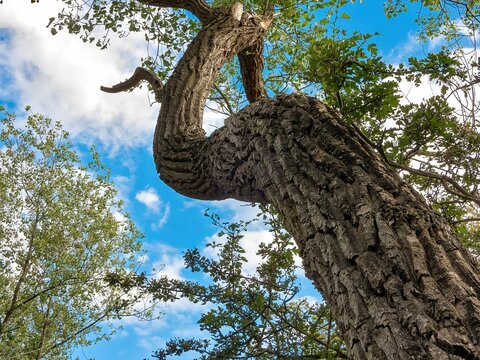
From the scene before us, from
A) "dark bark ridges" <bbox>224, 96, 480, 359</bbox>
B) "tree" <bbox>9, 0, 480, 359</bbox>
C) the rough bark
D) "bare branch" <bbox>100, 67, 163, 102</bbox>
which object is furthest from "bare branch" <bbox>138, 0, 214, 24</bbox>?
"dark bark ridges" <bbox>224, 96, 480, 359</bbox>

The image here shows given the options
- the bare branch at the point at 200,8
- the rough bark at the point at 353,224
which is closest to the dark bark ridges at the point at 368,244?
the rough bark at the point at 353,224

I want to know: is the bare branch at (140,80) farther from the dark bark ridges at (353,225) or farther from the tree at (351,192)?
the dark bark ridges at (353,225)

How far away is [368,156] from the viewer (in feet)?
8.24

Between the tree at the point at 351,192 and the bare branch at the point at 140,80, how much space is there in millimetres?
787

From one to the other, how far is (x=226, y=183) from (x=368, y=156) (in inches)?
46.8

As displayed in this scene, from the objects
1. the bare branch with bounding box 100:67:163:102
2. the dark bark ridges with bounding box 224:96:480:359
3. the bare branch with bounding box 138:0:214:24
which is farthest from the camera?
the bare branch with bounding box 138:0:214:24

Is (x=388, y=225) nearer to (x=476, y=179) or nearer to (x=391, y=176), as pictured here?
(x=391, y=176)

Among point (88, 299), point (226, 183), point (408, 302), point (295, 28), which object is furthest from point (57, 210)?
point (408, 302)

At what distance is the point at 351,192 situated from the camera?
2227mm

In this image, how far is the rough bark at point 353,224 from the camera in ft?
5.22

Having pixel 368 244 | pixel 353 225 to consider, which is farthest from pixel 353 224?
pixel 368 244

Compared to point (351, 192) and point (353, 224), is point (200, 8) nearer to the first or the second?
point (351, 192)

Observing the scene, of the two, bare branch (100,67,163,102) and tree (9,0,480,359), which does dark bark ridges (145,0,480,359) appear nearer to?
tree (9,0,480,359)

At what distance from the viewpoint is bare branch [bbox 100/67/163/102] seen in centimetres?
532
